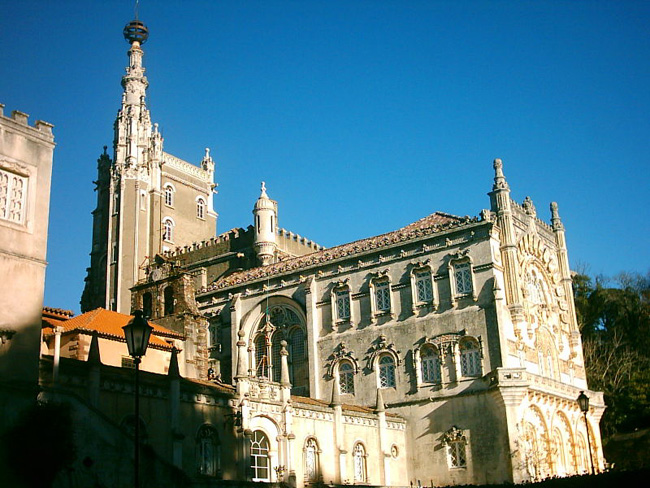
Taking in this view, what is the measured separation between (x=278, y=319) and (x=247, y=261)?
9.93 metres

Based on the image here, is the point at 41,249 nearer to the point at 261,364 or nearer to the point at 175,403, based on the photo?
the point at 175,403

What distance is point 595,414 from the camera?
4972 centimetres

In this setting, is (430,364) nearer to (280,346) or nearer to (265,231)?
(280,346)

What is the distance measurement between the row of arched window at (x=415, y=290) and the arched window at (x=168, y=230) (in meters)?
25.4

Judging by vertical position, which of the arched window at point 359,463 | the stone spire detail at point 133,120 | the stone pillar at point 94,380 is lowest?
the arched window at point 359,463

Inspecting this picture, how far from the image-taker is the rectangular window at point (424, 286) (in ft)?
149

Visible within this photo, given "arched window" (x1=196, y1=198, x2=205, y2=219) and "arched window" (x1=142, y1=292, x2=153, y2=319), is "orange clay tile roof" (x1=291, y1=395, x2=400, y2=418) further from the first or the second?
"arched window" (x1=196, y1=198, x2=205, y2=219)

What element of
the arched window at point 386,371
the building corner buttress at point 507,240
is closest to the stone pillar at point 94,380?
the arched window at point 386,371

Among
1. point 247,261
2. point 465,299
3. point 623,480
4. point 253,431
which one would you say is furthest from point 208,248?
point 623,480

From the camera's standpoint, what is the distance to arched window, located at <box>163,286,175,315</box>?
171 ft

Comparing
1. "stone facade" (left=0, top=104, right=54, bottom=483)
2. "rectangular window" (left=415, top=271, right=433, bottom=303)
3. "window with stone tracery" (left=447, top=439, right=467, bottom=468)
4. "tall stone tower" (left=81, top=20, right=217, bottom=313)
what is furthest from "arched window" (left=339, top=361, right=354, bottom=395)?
"tall stone tower" (left=81, top=20, right=217, bottom=313)

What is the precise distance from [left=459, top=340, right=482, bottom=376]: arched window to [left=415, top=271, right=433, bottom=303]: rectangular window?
3.39 metres

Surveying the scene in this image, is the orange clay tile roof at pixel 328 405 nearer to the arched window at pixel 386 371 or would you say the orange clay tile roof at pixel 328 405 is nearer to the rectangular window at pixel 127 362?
the arched window at pixel 386 371

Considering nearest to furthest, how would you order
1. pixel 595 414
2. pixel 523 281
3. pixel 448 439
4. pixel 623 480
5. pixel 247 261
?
pixel 623 480 → pixel 448 439 → pixel 523 281 → pixel 595 414 → pixel 247 261
